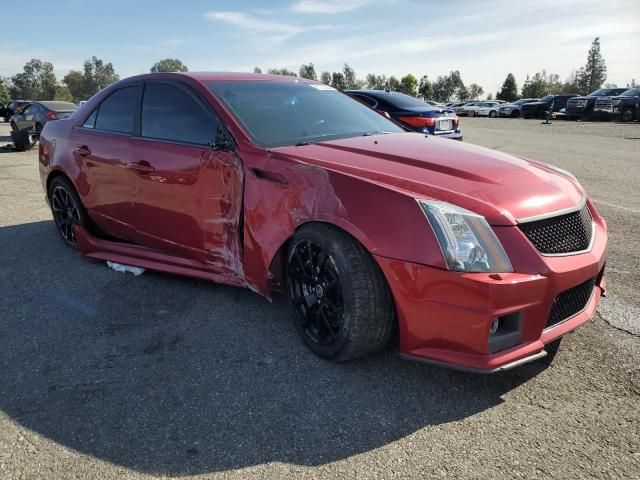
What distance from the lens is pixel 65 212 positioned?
16.5 feet

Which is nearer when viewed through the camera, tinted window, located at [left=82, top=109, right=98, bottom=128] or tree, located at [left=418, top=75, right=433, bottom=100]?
tinted window, located at [left=82, top=109, right=98, bottom=128]

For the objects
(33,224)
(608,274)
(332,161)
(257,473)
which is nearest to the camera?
(257,473)

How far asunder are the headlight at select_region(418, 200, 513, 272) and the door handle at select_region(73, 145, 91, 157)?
329 cm

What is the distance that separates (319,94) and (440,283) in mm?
2314

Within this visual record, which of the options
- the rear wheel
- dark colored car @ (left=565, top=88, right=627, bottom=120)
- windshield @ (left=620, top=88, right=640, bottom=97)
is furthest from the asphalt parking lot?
dark colored car @ (left=565, top=88, right=627, bottom=120)

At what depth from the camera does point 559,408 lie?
2.46 m

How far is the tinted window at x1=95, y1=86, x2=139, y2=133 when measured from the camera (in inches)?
165

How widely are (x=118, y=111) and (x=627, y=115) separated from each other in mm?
29327

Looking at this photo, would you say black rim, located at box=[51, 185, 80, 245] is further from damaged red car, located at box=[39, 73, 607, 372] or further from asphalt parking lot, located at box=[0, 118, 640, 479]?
asphalt parking lot, located at box=[0, 118, 640, 479]

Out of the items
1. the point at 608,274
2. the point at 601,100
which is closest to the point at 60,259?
the point at 608,274

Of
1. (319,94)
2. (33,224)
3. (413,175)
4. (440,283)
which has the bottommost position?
(33,224)

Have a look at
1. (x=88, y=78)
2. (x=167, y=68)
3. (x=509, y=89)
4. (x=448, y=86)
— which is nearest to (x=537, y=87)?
(x=509, y=89)

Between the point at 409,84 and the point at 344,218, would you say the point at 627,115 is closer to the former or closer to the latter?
the point at 344,218

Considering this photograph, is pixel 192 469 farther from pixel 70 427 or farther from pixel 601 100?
pixel 601 100
